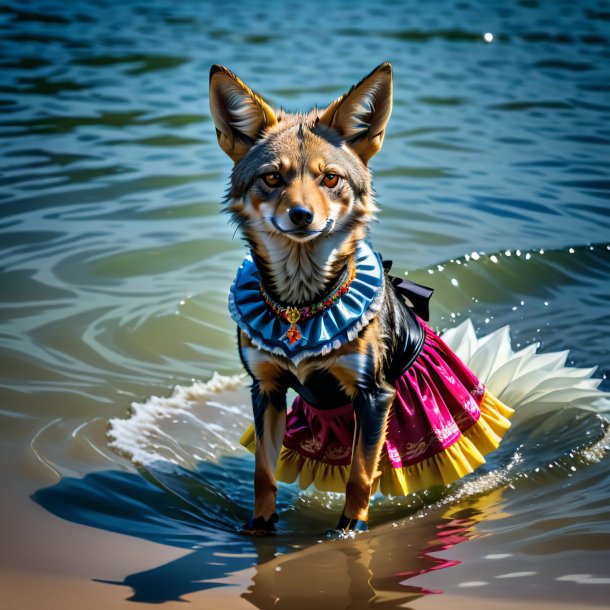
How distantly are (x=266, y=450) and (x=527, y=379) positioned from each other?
1.53 m

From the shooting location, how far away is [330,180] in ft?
11.0

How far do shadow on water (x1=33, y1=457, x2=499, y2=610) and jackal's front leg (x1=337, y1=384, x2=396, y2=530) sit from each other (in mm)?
100

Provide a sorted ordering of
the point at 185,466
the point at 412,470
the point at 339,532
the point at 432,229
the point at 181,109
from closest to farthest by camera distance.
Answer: the point at 339,532, the point at 412,470, the point at 185,466, the point at 432,229, the point at 181,109

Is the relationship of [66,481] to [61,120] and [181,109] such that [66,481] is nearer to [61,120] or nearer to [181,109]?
[61,120]

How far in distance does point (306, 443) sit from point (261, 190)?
1262mm

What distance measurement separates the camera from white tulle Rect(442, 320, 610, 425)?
462cm

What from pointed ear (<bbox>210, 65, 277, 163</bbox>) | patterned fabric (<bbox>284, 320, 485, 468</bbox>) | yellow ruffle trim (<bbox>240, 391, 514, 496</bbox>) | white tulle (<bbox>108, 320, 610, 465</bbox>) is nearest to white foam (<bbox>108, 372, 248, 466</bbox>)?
white tulle (<bbox>108, 320, 610, 465</bbox>)

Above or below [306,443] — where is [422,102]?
above

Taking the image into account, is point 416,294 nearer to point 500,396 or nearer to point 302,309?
point 302,309

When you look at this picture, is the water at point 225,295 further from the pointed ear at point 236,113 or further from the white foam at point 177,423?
the pointed ear at point 236,113

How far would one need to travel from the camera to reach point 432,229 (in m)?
7.40

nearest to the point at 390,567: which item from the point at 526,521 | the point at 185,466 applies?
the point at 526,521

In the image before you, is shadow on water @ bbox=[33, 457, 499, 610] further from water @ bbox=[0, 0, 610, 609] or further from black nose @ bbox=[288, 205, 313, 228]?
black nose @ bbox=[288, 205, 313, 228]

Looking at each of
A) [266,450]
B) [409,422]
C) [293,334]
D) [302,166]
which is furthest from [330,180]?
[409,422]
